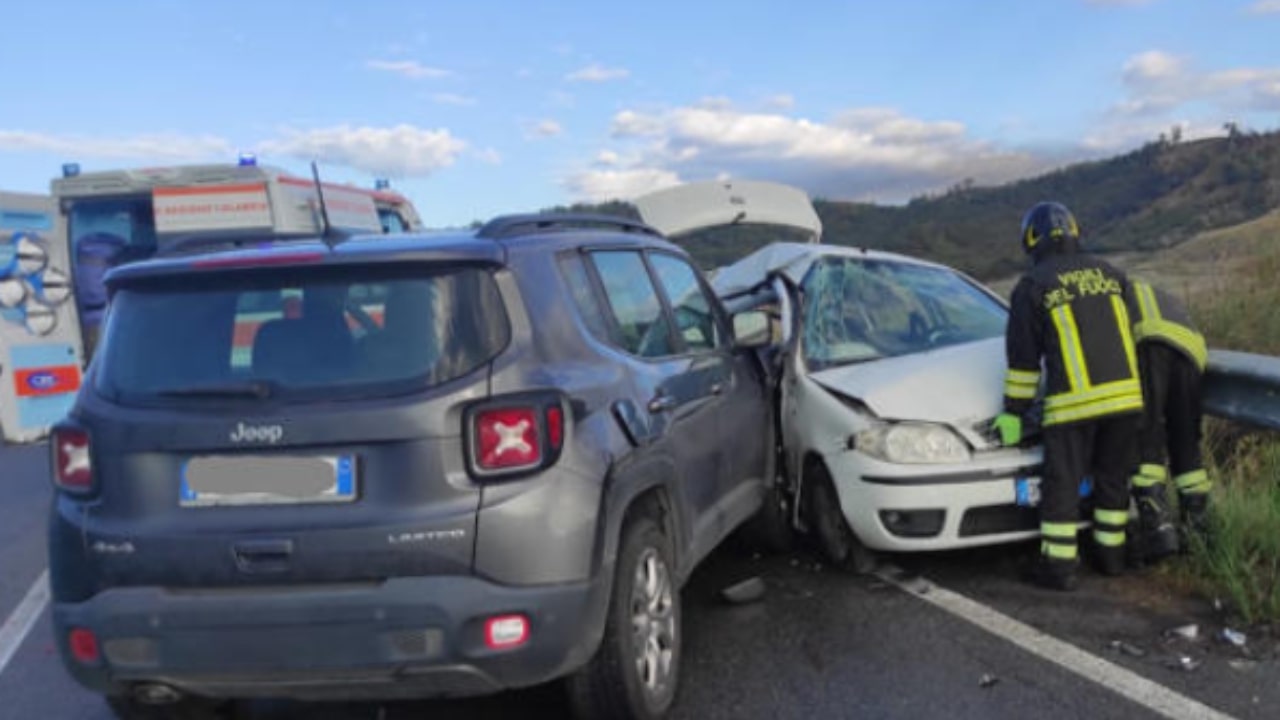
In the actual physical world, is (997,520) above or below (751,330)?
below

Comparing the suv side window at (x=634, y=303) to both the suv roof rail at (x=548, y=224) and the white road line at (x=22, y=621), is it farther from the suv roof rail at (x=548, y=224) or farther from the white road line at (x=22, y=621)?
the white road line at (x=22, y=621)

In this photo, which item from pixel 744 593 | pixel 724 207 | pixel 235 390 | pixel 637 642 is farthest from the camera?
pixel 724 207

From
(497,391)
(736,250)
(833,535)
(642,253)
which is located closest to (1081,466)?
(833,535)

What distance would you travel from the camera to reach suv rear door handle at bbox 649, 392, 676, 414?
3.83 metres

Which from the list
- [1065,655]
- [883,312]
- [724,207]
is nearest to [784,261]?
[883,312]

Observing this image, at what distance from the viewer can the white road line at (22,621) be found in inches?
194

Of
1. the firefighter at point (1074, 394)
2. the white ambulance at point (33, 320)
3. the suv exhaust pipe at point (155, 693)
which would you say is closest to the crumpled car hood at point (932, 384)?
the firefighter at point (1074, 394)

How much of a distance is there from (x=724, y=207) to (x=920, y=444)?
145 inches

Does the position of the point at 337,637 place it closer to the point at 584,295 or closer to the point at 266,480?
the point at 266,480

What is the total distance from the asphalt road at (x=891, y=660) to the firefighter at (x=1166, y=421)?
0.35 metres

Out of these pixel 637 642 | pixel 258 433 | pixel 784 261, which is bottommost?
pixel 637 642

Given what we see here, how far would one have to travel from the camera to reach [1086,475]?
4.94 m

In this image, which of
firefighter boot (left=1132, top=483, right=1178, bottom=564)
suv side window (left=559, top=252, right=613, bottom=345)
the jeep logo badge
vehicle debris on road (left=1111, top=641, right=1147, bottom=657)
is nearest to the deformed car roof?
firefighter boot (left=1132, top=483, right=1178, bottom=564)

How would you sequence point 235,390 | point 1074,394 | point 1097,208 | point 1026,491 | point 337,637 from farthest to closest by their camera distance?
point 1097,208 < point 1026,491 < point 1074,394 < point 235,390 < point 337,637
